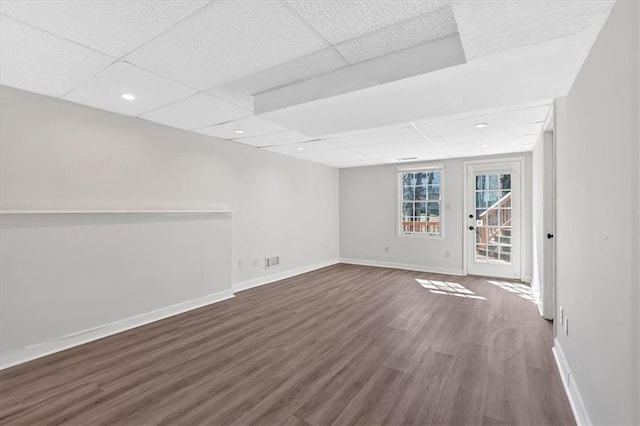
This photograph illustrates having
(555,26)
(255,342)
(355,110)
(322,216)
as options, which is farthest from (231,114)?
(322,216)

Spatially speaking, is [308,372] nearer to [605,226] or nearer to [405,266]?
[605,226]

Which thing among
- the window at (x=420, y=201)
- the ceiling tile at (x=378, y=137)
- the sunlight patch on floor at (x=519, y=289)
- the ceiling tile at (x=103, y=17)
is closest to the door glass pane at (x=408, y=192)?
the window at (x=420, y=201)

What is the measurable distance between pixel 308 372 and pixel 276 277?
10.3 ft

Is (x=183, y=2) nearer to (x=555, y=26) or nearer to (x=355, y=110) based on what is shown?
(x=355, y=110)

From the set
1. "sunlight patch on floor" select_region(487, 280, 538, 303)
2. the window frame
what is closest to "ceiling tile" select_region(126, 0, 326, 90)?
"sunlight patch on floor" select_region(487, 280, 538, 303)

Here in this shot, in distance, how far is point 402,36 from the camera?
1930mm

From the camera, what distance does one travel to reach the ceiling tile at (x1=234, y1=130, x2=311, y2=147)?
13.2 feet

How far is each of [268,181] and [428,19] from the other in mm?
3971

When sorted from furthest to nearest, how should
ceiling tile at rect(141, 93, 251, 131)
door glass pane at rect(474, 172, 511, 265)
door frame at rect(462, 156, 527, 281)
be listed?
door glass pane at rect(474, 172, 511, 265), door frame at rect(462, 156, 527, 281), ceiling tile at rect(141, 93, 251, 131)

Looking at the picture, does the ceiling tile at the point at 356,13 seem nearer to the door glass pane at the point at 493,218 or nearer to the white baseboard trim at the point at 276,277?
the white baseboard trim at the point at 276,277

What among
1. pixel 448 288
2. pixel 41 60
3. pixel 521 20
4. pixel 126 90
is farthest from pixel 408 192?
pixel 41 60

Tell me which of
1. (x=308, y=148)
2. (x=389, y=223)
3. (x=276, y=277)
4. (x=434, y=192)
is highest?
(x=308, y=148)

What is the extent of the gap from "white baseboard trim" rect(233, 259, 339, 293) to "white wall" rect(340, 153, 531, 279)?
3.20 ft

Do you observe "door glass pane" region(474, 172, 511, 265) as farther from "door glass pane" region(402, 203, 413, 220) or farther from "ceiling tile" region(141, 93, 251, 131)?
"ceiling tile" region(141, 93, 251, 131)
